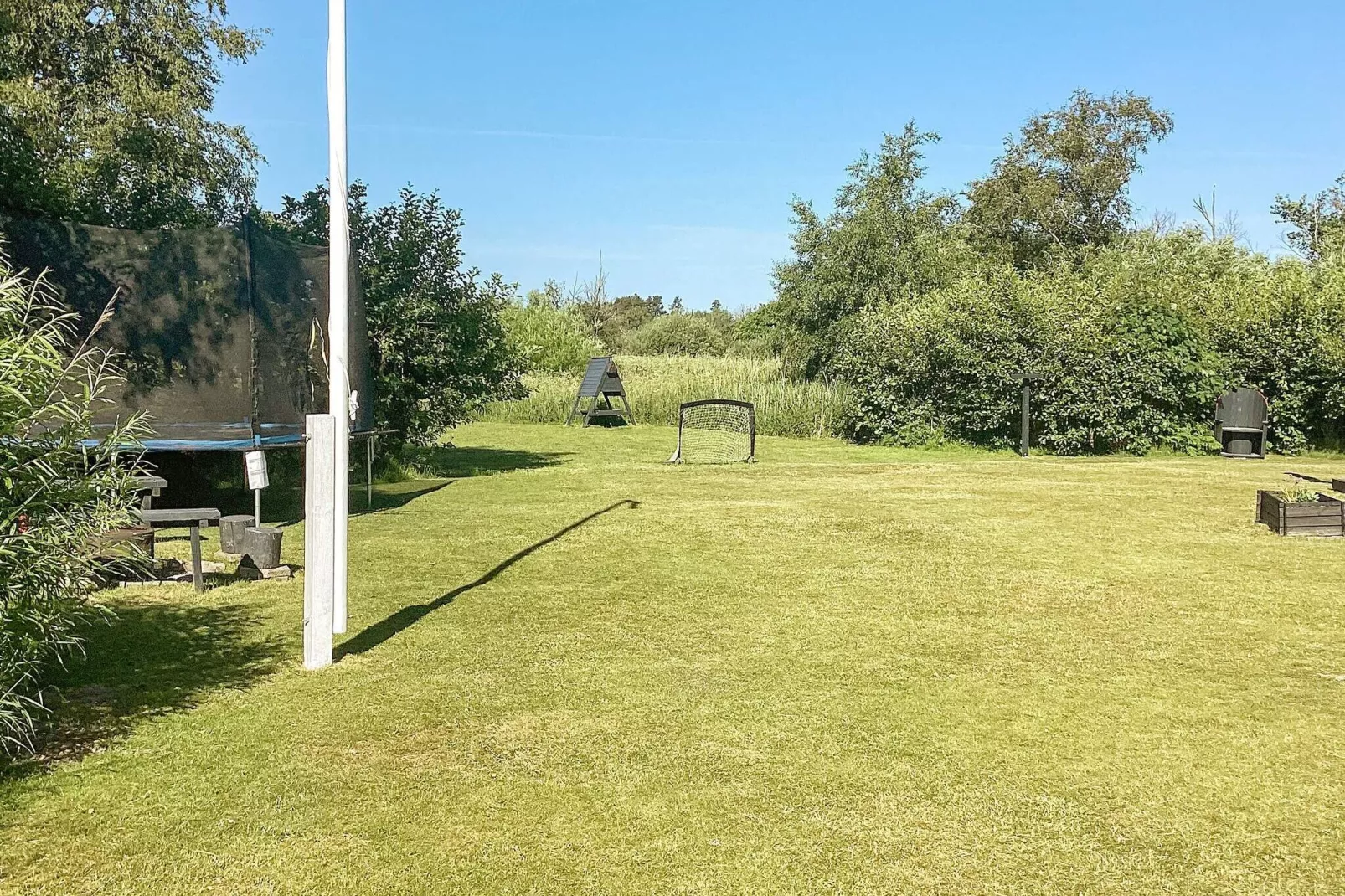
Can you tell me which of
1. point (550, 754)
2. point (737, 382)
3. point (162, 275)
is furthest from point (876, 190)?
point (550, 754)

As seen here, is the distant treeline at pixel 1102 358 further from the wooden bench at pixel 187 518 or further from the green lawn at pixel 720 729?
the wooden bench at pixel 187 518

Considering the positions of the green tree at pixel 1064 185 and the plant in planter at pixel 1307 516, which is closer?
the plant in planter at pixel 1307 516

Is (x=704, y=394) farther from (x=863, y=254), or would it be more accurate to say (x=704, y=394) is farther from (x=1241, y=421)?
(x=1241, y=421)

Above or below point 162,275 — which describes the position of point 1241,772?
below

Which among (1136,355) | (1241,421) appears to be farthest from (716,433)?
(1241,421)

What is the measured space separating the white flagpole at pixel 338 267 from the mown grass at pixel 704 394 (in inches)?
585

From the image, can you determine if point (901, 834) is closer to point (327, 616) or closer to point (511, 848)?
point (511, 848)

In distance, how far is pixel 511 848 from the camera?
3189 mm

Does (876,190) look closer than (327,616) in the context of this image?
No

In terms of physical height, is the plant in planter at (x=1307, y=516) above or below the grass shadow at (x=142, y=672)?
above

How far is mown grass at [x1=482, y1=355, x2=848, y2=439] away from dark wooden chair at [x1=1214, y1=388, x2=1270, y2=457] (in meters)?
6.51

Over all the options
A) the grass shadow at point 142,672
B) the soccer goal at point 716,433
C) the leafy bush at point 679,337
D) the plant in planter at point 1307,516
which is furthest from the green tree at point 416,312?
the leafy bush at point 679,337

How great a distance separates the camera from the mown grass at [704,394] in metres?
21.7

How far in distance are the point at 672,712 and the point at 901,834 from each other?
1342mm
